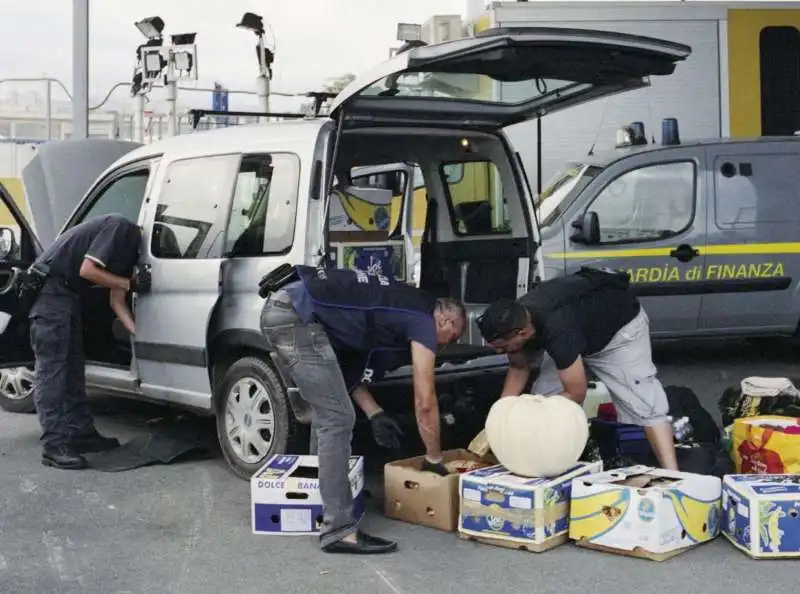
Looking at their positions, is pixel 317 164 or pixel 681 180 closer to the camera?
pixel 317 164

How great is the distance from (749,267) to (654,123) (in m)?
1.86

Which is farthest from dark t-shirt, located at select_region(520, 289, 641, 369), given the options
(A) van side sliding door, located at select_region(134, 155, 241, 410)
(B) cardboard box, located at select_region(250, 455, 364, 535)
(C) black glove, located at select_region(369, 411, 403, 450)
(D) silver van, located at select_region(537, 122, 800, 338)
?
(D) silver van, located at select_region(537, 122, 800, 338)

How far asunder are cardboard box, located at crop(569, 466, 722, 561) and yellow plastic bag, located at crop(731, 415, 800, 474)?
0.55m

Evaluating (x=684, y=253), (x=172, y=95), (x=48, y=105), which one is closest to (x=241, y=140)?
(x=684, y=253)

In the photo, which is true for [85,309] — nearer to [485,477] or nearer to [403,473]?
[403,473]

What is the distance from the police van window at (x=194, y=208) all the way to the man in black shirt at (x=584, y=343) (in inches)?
65.8

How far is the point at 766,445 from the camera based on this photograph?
17.6ft

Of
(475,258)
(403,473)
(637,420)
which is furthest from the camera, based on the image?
(475,258)

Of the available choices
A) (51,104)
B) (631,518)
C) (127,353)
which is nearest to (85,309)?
(127,353)

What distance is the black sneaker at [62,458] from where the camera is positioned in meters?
6.36

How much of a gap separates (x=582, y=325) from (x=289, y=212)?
5.21ft

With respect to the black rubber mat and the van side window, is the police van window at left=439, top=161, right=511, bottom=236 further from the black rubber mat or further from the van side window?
the van side window

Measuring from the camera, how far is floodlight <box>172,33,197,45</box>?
12602 mm

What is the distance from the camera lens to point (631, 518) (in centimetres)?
466
